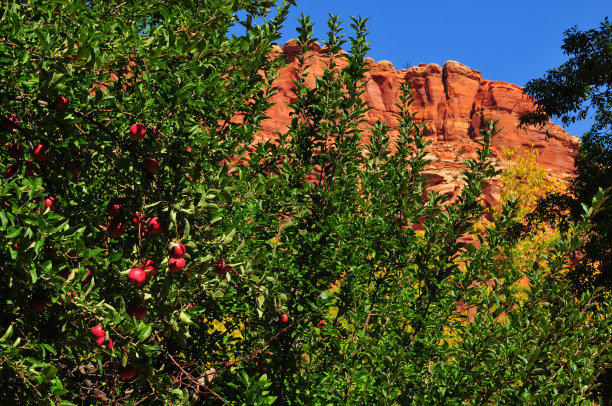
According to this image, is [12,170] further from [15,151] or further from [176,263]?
[176,263]

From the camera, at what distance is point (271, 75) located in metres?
5.18

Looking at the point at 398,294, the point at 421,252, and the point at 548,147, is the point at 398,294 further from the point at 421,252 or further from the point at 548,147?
the point at 548,147

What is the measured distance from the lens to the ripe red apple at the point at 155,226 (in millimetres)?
2480

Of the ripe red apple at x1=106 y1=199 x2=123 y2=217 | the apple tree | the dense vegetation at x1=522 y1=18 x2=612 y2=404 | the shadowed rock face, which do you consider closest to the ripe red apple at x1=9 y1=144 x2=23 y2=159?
the apple tree

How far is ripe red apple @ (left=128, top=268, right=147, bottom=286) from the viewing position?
2336mm

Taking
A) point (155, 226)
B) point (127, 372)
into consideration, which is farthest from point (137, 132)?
point (127, 372)

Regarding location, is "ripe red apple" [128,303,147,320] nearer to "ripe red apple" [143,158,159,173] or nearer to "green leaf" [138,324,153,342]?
"green leaf" [138,324,153,342]

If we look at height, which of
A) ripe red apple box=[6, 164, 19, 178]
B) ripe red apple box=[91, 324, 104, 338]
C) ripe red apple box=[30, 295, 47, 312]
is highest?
ripe red apple box=[6, 164, 19, 178]

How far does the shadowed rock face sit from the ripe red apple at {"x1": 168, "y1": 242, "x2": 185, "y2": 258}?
167 ft

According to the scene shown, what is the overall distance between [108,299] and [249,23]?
2.38 meters

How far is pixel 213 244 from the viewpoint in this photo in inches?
98.0

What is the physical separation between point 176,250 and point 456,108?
204 ft

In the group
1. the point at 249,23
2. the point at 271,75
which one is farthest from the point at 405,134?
the point at 249,23

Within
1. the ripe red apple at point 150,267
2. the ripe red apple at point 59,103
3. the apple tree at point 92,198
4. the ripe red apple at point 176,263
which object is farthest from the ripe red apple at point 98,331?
the ripe red apple at point 59,103
